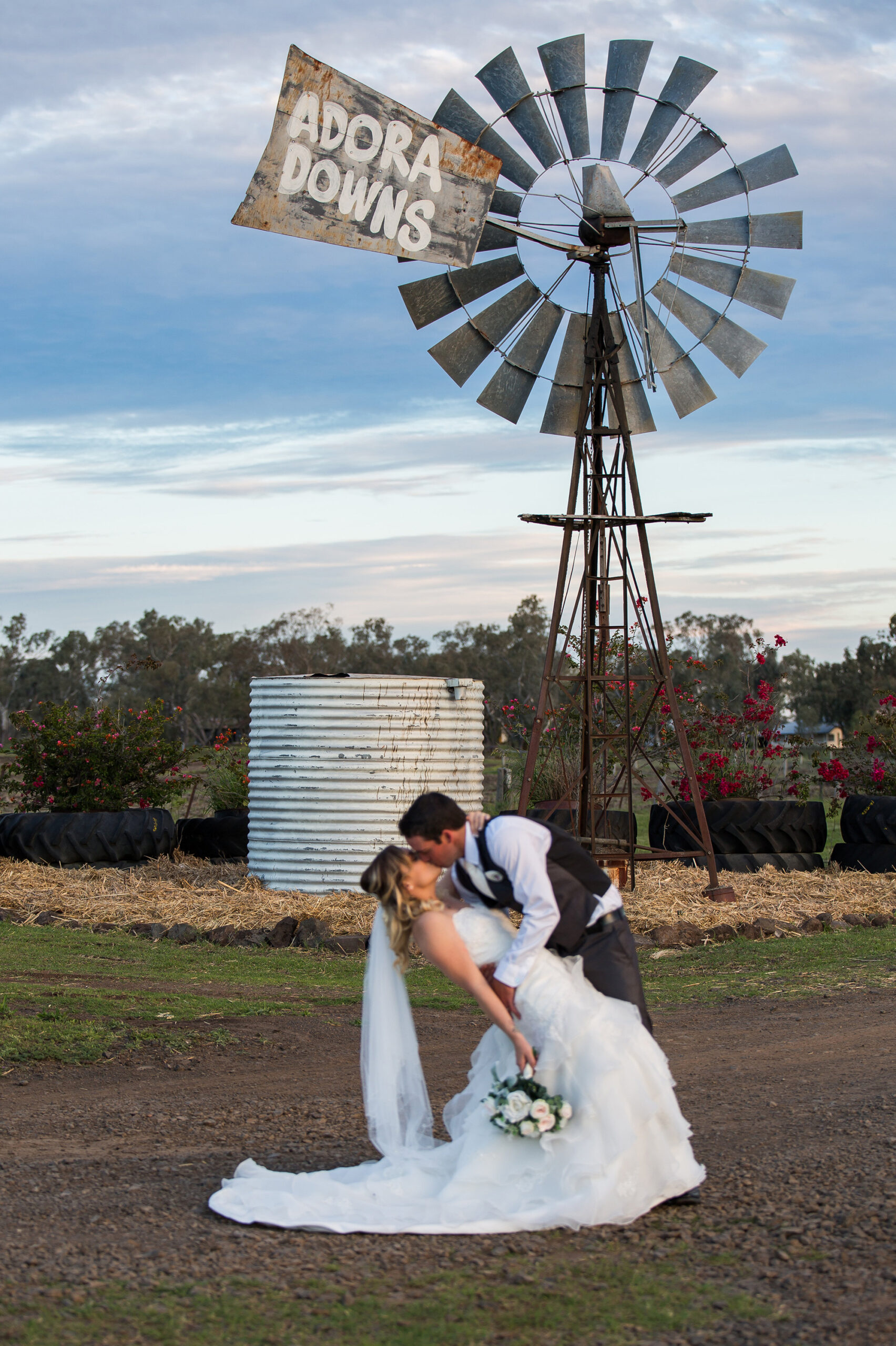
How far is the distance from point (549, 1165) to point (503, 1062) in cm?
41

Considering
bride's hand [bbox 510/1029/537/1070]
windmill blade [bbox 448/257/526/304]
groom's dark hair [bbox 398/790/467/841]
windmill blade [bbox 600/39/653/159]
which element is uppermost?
windmill blade [bbox 600/39/653/159]

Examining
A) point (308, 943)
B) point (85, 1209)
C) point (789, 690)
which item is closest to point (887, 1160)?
point (85, 1209)

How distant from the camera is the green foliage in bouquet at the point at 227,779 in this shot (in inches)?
660

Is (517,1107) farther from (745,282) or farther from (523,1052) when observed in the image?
(745,282)

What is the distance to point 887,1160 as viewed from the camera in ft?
16.5

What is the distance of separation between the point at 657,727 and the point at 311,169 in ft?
33.0

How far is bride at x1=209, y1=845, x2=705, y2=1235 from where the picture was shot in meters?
4.41

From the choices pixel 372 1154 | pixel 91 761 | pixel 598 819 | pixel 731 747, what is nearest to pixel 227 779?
pixel 91 761

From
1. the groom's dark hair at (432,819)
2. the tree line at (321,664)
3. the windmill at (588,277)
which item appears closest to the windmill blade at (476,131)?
the windmill at (588,277)

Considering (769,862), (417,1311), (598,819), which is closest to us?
(417,1311)

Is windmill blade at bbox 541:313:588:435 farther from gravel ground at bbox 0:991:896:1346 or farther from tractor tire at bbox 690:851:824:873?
gravel ground at bbox 0:991:896:1346

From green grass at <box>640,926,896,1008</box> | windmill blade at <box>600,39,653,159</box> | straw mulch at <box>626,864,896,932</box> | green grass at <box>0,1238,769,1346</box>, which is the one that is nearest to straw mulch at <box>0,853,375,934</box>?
straw mulch at <box>626,864,896,932</box>

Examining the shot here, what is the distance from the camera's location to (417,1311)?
A: 3.68m

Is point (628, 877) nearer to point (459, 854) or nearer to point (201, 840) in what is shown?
point (201, 840)
